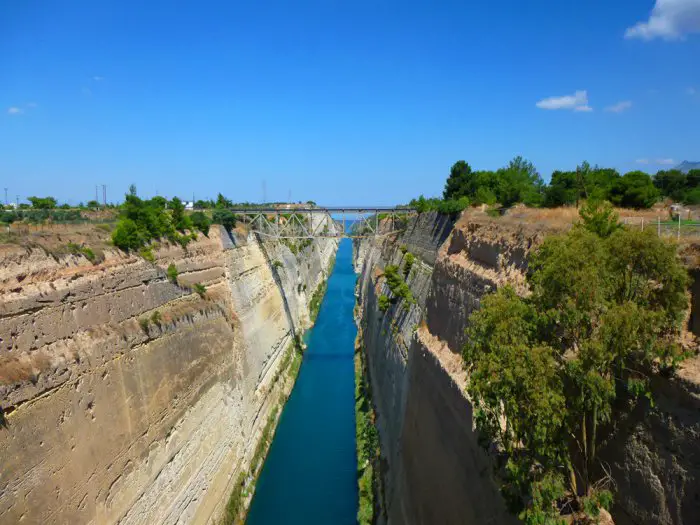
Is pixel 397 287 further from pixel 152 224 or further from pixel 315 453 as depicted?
pixel 152 224

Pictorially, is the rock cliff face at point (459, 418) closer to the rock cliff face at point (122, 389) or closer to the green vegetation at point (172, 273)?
the rock cliff face at point (122, 389)

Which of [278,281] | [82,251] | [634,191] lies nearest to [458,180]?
[278,281]

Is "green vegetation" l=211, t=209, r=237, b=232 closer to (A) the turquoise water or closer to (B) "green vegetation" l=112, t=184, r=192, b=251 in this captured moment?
(B) "green vegetation" l=112, t=184, r=192, b=251

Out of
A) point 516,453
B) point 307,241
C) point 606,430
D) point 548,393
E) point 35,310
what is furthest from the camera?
point 307,241

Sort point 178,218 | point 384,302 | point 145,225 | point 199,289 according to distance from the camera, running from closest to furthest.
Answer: point 145,225
point 199,289
point 178,218
point 384,302

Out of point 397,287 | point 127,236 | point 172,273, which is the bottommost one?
point 397,287

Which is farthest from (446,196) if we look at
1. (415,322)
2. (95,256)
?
(95,256)

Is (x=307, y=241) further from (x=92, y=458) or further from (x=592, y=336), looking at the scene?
(x=592, y=336)
